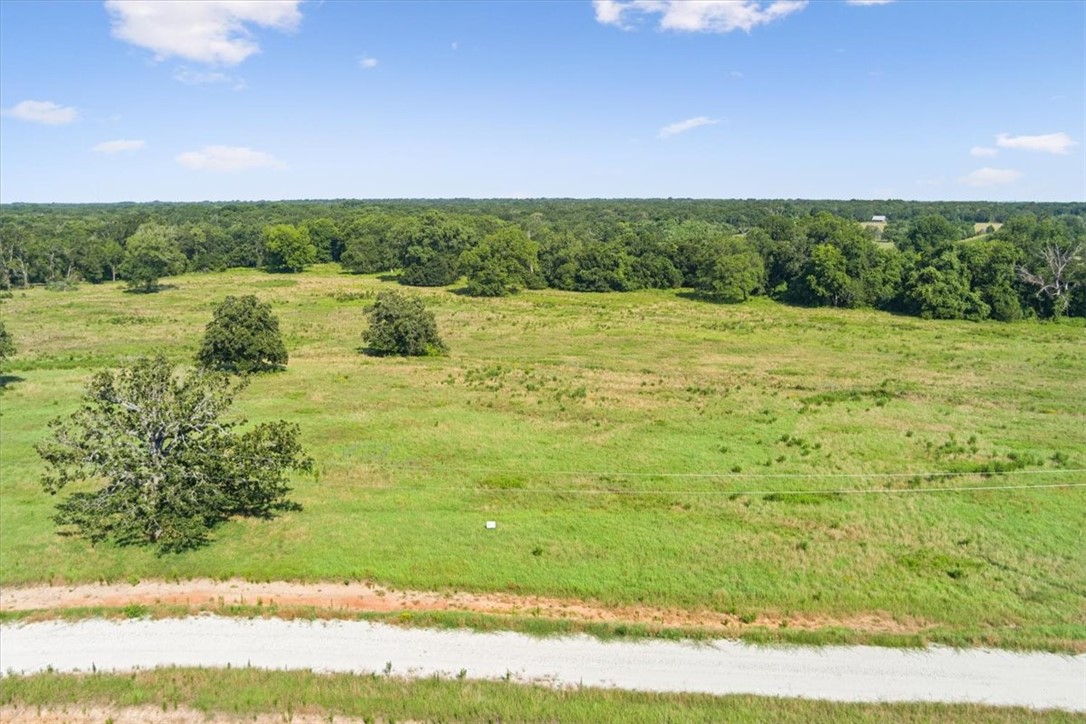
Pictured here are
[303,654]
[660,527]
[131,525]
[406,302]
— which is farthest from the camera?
[406,302]

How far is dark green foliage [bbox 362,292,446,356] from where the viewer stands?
5581 cm

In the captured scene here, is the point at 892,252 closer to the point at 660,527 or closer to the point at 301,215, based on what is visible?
the point at 660,527

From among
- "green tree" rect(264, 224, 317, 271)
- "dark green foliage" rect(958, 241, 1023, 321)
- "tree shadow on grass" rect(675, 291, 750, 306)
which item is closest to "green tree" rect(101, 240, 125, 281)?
"green tree" rect(264, 224, 317, 271)

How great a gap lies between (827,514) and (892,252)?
72.2m

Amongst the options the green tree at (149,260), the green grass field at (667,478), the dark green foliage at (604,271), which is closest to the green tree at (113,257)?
the green tree at (149,260)

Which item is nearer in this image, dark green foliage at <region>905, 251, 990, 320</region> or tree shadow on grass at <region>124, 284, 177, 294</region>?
dark green foliage at <region>905, 251, 990, 320</region>

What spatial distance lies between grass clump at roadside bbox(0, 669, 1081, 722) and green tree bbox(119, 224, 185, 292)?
94.6 m

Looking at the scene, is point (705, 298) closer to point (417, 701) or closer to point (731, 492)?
point (731, 492)

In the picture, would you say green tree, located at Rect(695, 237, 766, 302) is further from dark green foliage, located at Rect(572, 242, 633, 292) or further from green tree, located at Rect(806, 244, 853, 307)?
dark green foliage, located at Rect(572, 242, 633, 292)

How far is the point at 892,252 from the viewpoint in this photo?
86625 mm

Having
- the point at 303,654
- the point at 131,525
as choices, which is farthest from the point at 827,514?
the point at 131,525

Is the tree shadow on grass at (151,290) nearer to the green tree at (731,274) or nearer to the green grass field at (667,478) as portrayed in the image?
the green grass field at (667,478)

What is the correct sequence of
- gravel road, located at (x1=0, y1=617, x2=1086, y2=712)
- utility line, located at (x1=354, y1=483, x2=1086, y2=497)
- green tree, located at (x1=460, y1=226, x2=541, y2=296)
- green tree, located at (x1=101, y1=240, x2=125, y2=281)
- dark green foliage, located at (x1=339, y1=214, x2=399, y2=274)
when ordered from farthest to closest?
dark green foliage, located at (x1=339, y1=214, x2=399, y2=274)
green tree, located at (x1=101, y1=240, x2=125, y2=281)
green tree, located at (x1=460, y1=226, x2=541, y2=296)
utility line, located at (x1=354, y1=483, x2=1086, y2=497)
gravel road, located at (x1=0, y1=617, x2=1086, y2=712)

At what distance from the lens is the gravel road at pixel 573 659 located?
55.0ft
